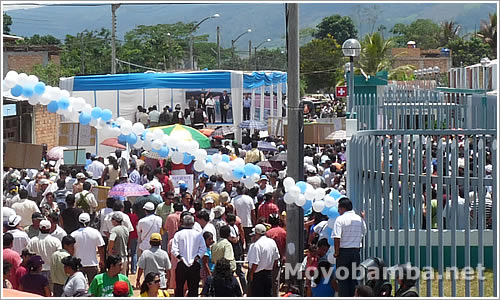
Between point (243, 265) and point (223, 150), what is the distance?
594 centimetres

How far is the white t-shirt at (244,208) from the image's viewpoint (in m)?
12.8

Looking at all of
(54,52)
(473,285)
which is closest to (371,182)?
(473,285)

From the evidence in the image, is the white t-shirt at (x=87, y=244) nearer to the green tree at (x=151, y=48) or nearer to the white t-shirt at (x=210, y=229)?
the white t-shirt at (x=210, y=229)

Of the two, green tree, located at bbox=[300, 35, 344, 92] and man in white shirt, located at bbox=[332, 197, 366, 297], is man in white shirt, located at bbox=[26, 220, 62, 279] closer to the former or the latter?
man in white shirt, located at bbox=[332, 197, 366, 297]

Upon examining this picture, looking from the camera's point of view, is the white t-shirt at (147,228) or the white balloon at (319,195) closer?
the white balloon at (319,195)

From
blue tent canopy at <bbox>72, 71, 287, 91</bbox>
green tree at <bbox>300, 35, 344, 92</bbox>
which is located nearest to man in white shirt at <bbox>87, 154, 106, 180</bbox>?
blue tent canopy at <bbox>72, 71, 287, 91</bbox>

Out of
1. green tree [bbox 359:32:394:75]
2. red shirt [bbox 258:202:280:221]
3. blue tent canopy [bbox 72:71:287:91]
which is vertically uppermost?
A: green tree [bbox 359:32:394:75]

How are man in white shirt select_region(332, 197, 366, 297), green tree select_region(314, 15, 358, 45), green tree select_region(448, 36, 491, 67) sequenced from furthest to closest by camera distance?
green tree select_region(314, 15, 358, 45) → green tree select_region(448, 36, 491, 67) → man in white shirt select_region(332, 197, 366, 297)

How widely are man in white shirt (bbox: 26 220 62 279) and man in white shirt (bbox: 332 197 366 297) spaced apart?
3.66 meters

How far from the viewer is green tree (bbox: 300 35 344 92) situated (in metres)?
75.1

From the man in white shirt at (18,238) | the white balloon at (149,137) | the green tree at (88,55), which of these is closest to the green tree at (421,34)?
the green tree at (88,55)

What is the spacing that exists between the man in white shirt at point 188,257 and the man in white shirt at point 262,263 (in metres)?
0.71

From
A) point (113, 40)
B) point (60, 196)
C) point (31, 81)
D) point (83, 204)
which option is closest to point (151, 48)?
point (113, 40)

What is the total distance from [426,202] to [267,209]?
465 centimetres
